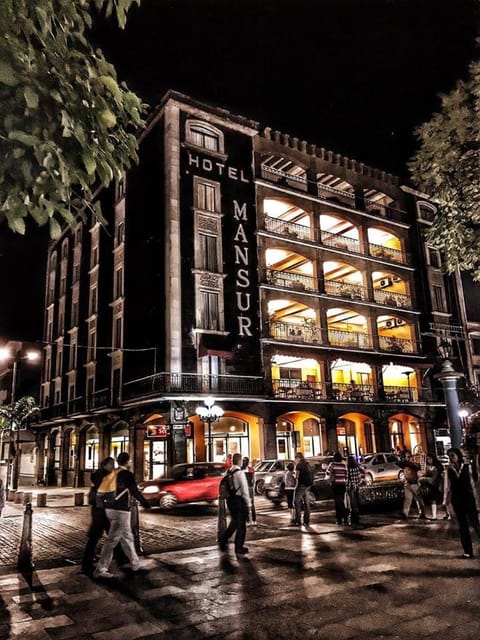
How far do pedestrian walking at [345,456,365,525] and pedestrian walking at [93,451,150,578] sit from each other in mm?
6228

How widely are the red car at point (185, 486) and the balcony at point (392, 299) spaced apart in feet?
67.3

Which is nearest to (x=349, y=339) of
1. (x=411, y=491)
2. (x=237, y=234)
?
(x=237, y=234)

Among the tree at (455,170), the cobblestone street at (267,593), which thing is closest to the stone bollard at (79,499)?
the cobblestone street at (267,593)

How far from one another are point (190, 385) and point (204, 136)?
15.8 meters

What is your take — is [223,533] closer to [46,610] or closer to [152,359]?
[46,610]

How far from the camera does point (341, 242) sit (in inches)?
1404

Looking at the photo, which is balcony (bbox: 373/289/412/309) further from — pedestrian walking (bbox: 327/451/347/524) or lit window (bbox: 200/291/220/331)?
pedestrian walking (bbox: 327/451/347/524)

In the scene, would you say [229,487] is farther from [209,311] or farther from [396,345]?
[396,345]

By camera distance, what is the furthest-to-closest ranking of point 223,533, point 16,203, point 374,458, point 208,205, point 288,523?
point 208,205
point 374,458
point 288,523
point 223,533
point 16,203

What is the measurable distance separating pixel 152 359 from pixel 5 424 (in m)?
14.7

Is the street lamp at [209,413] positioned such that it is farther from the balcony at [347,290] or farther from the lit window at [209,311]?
the balcony at [347,290]

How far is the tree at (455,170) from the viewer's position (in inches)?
356

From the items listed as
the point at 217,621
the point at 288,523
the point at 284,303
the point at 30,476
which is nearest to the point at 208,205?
the point at 284,303

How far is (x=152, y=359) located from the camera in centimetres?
2689
